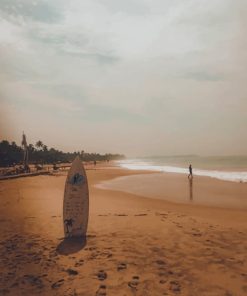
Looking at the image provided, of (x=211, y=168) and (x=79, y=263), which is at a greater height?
(x=211, y=168)

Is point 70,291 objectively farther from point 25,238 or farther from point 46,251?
point 25,238

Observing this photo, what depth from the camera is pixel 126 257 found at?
254 inches

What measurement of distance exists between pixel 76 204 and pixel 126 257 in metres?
2.27

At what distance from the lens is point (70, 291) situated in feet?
16.6

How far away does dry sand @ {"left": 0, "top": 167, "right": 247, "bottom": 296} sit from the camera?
5188mm

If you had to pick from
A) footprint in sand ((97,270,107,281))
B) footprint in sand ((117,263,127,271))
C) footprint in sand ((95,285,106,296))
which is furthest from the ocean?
footprint in sand ((95,285,106,296))

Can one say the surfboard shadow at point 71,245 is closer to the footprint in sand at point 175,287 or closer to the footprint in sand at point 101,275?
the footprint in sand at point 101,275

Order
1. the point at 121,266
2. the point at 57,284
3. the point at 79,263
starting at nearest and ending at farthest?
the point at 57,284 → the point at 121,266 → the point at 79,263

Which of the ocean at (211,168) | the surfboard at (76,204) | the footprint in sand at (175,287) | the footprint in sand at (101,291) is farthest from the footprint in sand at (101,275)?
the ocean at (211,168)

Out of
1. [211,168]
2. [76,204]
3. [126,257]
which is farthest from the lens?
[211,168]

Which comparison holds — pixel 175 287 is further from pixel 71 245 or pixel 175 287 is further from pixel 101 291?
pixel 71 245

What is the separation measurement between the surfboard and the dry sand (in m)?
0.31

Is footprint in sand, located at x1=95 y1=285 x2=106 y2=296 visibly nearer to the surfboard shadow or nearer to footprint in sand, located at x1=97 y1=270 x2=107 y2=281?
footprint in sand, located at x1=97 y1=270 x2=107 y2=281

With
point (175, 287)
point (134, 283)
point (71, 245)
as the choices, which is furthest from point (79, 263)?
point (175, 287)
